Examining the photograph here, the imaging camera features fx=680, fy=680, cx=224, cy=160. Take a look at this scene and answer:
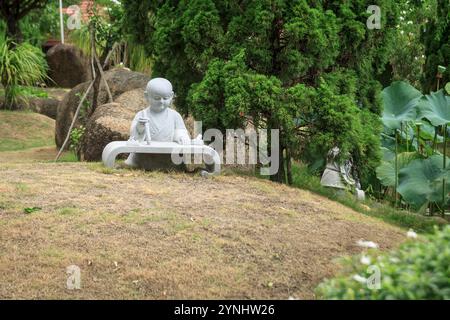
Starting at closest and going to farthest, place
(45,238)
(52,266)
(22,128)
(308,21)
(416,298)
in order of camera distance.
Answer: (416,298)
(52,266)
(45,238)
(308,21)
(22,128)

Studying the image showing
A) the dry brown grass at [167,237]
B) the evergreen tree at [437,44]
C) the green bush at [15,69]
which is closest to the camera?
the dry brown grass at [167,237]

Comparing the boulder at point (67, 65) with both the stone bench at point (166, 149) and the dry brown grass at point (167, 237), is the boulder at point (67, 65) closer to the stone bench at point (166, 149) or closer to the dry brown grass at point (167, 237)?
the stone bench at point (166, 149)

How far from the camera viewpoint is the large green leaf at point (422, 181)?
7.77 meters

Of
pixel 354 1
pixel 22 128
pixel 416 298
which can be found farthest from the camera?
pixel 22 128

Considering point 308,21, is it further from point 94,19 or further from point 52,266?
point 94,19

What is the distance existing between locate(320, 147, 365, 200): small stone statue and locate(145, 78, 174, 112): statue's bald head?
7.63ft

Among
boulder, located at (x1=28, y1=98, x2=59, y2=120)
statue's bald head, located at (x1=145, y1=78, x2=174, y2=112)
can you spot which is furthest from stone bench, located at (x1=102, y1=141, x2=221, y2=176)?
boulder, located at (x1=28, y1=98, x2=59, y2=120)

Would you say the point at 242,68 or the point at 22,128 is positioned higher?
the point at 242,68

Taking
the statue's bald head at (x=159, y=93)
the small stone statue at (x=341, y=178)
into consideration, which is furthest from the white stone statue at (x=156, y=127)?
the small stone statue at (x=341, y=178)

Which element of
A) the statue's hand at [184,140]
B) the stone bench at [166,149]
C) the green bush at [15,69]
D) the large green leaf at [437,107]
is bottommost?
the stone bench at [166,149]

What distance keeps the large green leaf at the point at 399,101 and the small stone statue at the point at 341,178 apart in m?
0.87

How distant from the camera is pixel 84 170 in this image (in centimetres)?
782
